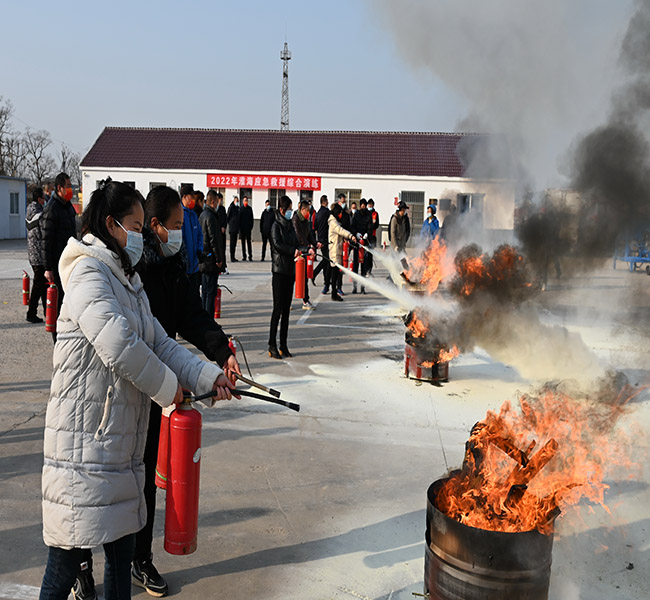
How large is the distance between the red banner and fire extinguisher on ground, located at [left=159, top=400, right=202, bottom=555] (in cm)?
3261

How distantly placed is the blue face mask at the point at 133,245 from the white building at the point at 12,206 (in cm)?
2995

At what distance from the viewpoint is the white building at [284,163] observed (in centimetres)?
3441

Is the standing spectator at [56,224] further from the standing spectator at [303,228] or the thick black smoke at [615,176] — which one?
the thick black smoke at [615,176]

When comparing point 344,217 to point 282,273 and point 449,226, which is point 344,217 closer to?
point 449,226

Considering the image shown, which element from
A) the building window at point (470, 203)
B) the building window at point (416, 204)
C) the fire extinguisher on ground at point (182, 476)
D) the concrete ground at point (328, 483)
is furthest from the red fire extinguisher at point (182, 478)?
the building window at point (416, 204)

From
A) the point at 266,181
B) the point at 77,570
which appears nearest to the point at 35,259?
the point at 77,570

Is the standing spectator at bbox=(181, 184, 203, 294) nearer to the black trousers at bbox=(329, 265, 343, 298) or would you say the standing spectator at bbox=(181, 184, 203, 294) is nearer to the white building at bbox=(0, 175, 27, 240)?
the black trousers at bbox=(329, 265, 343, 298)

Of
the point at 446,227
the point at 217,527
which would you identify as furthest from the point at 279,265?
the point at 446,227

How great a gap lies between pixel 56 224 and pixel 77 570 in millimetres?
5817

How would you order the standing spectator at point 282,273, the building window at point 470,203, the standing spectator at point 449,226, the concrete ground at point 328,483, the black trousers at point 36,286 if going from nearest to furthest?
the concrete ground at point 328,483 < the standing spectator at point 282,273 < the black trousers at point 36,286 < the building window at point 470,203 < the standing spectator at point 449,226

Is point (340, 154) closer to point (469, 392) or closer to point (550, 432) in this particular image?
point (469, 392)

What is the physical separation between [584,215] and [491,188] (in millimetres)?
4153

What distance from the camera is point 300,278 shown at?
12.2 metres

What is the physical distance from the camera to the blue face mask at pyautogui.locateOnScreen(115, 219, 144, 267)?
2.71 metres
